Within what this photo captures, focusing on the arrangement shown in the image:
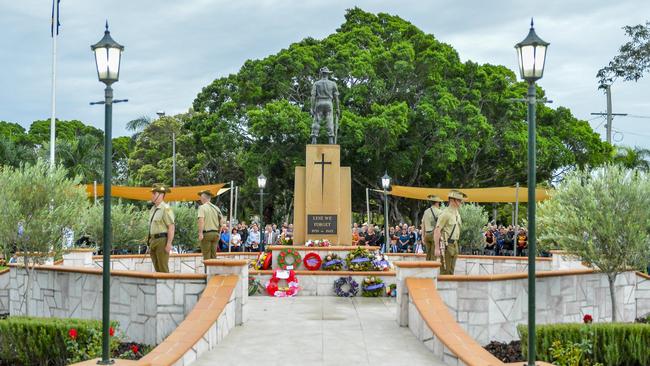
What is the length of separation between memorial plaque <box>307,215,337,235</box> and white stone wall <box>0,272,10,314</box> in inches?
293

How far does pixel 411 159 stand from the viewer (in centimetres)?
3625

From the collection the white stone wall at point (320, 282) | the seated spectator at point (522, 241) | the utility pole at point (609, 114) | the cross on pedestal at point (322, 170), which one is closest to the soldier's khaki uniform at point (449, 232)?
the white stone wall at point (320, 282)

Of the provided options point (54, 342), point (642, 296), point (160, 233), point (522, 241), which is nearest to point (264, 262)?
point (160, 233)

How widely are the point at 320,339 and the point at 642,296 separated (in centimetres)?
789

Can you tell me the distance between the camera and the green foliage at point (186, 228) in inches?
1029

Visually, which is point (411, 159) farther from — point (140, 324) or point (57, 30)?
point (140, 324)

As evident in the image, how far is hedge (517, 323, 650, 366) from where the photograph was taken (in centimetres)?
1043

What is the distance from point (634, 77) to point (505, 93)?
7.59 m

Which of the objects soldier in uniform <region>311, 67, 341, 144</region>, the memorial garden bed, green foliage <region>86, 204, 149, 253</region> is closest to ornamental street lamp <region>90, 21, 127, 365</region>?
the memorial garden bed

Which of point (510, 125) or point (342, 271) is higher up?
point (510, 125)

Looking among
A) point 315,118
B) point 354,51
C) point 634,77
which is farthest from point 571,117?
point 315,118

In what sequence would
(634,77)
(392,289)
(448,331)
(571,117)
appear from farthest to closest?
(571,117) < (634,77) < (392,289) < (448,331)

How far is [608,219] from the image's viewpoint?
12.1 meters

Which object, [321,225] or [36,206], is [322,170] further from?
[36,206]
